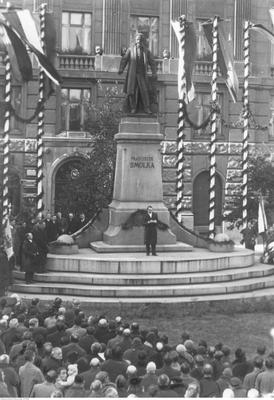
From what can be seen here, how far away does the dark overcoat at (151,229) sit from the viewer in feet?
66.0

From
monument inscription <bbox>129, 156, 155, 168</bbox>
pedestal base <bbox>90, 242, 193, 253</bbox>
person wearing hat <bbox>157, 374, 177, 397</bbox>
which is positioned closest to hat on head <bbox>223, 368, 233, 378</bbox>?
person wearing hat <bbox>157, 374, 177, 397</bbox>

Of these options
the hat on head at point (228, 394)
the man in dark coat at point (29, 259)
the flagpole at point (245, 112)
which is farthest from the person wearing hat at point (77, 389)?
the flagpole at point (245, 112)

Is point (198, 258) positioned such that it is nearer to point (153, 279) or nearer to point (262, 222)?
point (153, 279)

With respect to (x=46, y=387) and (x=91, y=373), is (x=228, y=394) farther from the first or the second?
(x=46, y=387)

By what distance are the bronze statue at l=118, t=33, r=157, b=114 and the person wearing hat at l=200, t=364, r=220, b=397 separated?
1417 cm

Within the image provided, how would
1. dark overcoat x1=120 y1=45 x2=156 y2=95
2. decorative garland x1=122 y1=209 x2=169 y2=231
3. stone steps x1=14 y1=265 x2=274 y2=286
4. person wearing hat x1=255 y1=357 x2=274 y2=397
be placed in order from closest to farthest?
person wearing hat x1=255 y1=357 x2=274 y2=397, stone steps x1=14 y1=265 x2=274 y2=286, decorative garland x1=122 y1=209 x2=169 y2=231, dark overcoat x1=120 y1=45 x2=156 y2=95

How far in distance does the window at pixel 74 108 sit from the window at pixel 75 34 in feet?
6.76

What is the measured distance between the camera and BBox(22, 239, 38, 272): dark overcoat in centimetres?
1883

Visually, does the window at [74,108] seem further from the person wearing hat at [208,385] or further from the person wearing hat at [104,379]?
the person wearing hat at [104,379]

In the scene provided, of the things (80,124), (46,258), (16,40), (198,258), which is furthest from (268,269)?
(80,124)

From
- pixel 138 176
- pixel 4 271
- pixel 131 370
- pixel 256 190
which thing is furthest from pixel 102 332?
pixel 256 190

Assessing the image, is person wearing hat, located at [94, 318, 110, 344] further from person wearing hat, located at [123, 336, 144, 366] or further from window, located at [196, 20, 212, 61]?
window, located at [196, 20, 212, 61]

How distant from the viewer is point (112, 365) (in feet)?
Result: 31.7

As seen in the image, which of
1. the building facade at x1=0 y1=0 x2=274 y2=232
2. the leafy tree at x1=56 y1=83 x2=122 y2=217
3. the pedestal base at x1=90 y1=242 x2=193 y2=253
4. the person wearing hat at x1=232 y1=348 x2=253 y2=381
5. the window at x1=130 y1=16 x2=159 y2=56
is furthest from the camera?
the window at x1=130 y1=16 x2=159 y2=56
